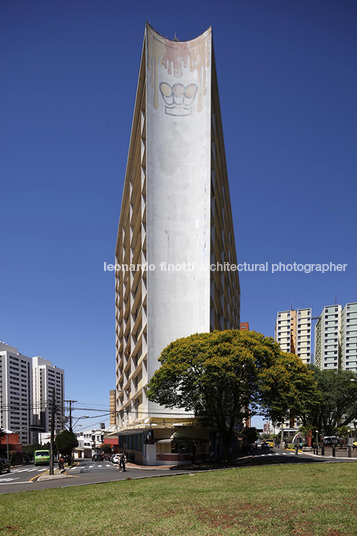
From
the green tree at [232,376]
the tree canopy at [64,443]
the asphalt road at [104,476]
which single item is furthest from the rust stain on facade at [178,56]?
the tree canopy at [64,443]

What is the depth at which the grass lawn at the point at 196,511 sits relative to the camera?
457 inches

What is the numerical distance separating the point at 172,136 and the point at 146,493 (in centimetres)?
4519

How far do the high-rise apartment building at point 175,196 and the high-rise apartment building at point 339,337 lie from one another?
114 meters

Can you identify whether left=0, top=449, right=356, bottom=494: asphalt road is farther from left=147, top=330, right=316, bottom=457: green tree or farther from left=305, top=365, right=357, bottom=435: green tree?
left=305, top=365, right=357, bottom=435: green tree

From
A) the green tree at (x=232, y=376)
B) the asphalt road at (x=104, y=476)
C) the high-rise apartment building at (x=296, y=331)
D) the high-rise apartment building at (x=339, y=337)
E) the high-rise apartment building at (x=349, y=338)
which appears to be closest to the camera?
the asphalt road at (x=104, y=476)

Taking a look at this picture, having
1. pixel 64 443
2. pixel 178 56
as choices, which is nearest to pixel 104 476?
pixel 64 443

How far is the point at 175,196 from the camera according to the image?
178ft

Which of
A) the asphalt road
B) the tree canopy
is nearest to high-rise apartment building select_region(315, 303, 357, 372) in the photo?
the tree canopy

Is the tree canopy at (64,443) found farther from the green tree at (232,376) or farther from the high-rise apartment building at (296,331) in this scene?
the high-rise apartment building at (296,331)

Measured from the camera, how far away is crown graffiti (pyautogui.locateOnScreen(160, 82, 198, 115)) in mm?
55938

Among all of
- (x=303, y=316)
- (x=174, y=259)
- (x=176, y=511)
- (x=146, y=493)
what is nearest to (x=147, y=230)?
(x=174, y=259)

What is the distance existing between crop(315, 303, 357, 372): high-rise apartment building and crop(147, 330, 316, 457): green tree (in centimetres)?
12935

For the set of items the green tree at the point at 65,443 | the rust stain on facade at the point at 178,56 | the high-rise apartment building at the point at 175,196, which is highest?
the rust stain on facade at the point at 178,56

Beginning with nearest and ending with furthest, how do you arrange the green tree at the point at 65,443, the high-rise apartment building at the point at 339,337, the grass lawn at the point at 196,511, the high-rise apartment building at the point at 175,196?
the grass lawn at the point at 196,511 < the high-rise apartment building at the point at 175,196 < the green tree at the point at 65,443 < the high-rise apartment building at the point at 339,337
